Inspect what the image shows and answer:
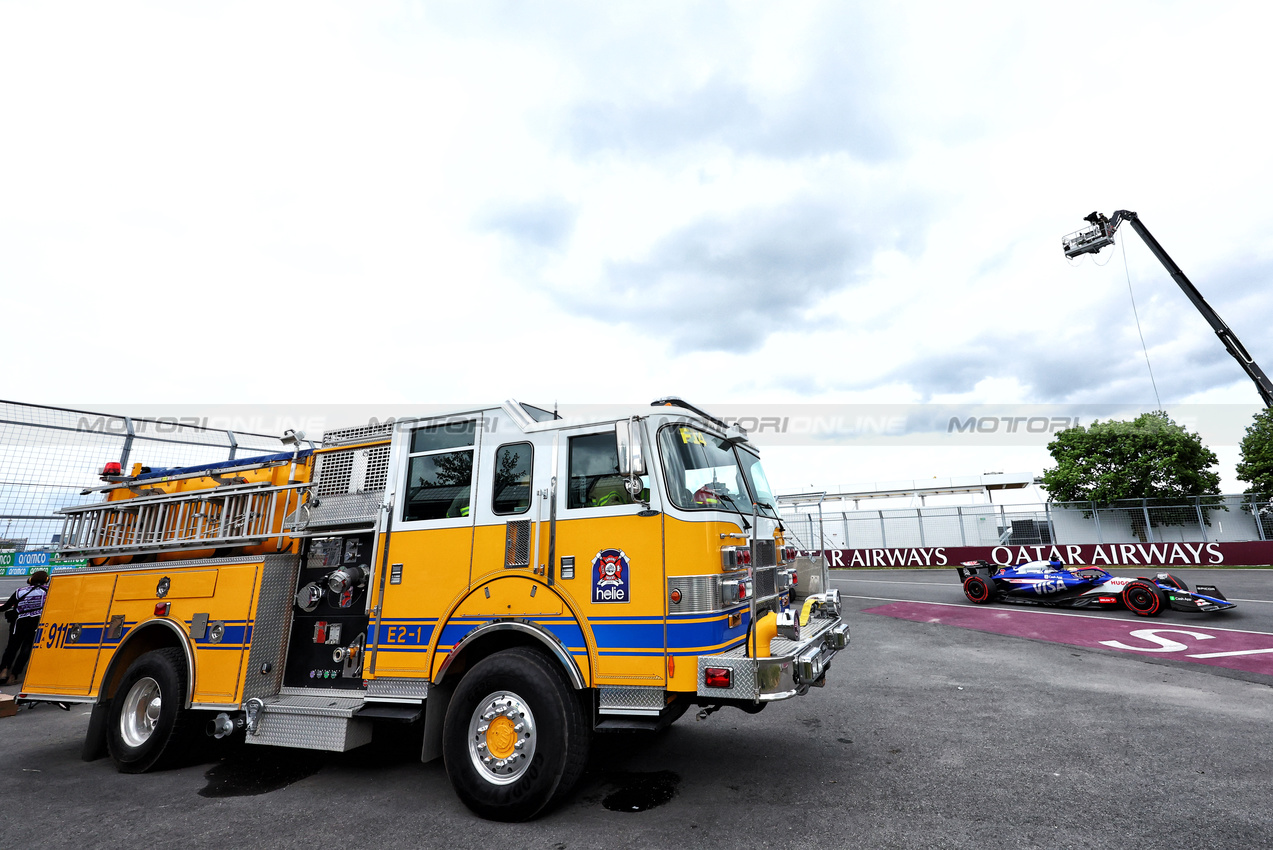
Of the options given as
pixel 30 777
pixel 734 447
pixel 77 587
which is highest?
pixel 734 447

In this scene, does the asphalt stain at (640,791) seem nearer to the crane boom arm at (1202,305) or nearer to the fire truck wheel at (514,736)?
the fire truck wheel at (514,736)

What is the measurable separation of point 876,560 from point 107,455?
2607cm

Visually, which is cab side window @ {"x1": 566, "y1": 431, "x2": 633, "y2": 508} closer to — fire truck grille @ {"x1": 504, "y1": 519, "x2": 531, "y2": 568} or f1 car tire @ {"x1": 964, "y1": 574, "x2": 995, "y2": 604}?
fire truck grille @ {"x1": 504, "y1": 519, "x2": 531, "y2": 568}

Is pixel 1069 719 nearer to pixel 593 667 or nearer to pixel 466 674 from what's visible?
pixel 593 667

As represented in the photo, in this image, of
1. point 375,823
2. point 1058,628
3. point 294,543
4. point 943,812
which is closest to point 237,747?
point 294,543

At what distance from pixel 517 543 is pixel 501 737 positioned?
1.42 metres

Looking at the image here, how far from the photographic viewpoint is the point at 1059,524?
25.1 meters

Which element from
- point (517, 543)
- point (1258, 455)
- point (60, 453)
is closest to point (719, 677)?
point (517, 543)

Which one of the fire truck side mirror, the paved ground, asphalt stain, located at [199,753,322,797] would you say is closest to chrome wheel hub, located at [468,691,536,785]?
the paved ground

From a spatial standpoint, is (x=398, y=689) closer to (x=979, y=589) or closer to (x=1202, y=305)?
(x=979, y=589)

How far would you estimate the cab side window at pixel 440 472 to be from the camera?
5.25m

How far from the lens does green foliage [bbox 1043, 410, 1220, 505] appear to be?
114 ft

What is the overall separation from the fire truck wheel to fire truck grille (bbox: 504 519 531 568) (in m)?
0.67

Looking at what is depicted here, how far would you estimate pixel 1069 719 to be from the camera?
20.6 ft
